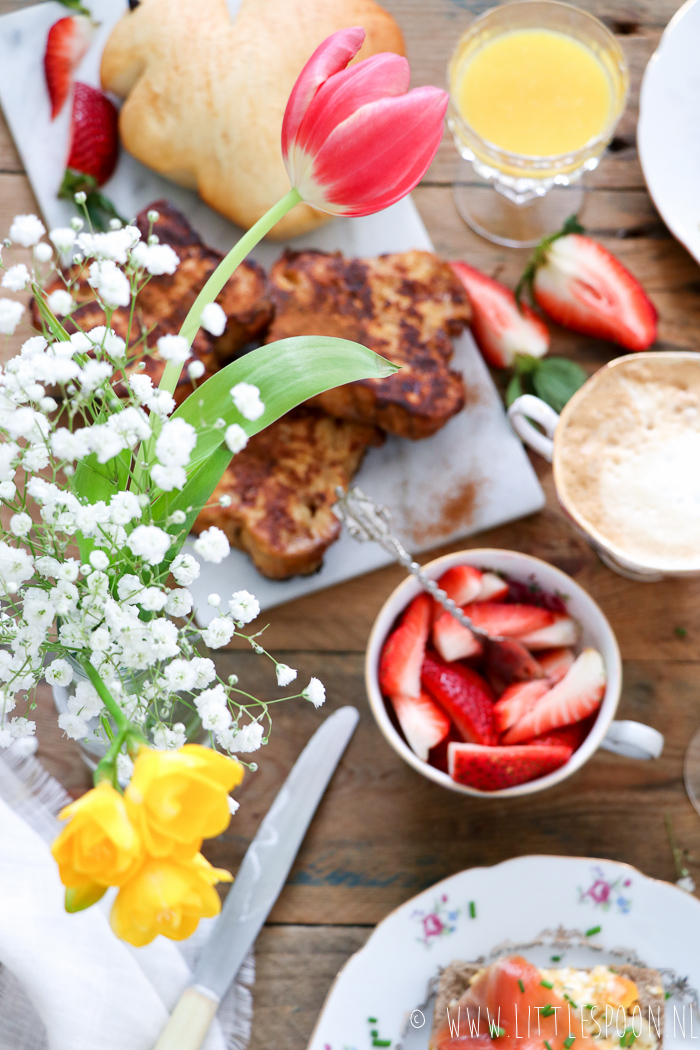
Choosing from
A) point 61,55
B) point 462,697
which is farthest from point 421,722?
point 61,55

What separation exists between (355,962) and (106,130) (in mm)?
1219

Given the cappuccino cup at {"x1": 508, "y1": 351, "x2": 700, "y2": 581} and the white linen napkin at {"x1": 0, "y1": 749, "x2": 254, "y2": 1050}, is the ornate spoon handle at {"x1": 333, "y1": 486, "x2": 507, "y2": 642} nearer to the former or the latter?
the cappuccino cup at {"x1": 508, "y1": 351, "x2": 700, "y2": 581}

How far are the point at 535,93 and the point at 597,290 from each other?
0.31m

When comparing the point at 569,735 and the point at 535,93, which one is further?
the point at 535,93

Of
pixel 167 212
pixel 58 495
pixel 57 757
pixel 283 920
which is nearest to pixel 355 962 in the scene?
pixel 283 920

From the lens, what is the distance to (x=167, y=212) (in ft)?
4.13

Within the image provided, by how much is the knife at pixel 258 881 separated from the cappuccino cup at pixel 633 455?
1.47 ft

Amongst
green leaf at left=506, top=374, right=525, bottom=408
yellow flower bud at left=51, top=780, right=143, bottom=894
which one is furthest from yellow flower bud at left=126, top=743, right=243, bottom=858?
green leaf at left=506, top=374, right=525, bottom=408

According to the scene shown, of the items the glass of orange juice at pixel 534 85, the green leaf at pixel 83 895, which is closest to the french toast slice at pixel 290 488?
the glass of orange juice at pixel 534 85

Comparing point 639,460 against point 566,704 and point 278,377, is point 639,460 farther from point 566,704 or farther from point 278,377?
point 278,377

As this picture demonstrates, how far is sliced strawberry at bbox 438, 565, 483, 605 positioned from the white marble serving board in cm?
11

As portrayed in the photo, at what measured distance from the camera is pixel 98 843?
0.50 meters

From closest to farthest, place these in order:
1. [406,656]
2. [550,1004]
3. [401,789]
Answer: [550,1004], [406,656], [401,789]

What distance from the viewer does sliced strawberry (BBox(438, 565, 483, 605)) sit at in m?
1.19
